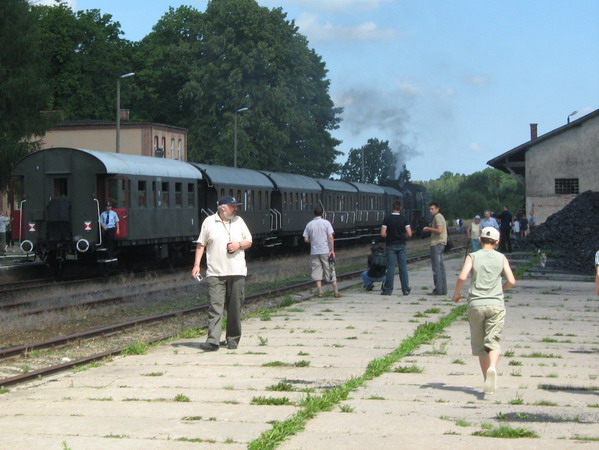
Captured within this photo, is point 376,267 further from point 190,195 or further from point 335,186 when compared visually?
point 335,186

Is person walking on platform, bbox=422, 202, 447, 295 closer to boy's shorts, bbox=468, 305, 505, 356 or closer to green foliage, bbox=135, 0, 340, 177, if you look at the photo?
boy's shorts, bbox=468, 305, 505, 356

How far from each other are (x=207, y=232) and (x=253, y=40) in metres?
58.8

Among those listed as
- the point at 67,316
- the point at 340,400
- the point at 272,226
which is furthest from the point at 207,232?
the point at 272,226

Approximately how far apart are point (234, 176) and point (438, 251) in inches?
624

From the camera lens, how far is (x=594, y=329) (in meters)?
14.5

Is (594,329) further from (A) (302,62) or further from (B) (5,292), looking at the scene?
(A) (302,62)

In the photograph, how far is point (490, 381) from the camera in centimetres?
891

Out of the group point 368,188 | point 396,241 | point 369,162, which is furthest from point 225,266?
point 369,162

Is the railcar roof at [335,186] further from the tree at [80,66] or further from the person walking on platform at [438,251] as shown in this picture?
the tree at [80,66]

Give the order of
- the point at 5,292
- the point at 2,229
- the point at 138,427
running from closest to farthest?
the point at 138,427 → the point at 5,292 → the point at 2,229

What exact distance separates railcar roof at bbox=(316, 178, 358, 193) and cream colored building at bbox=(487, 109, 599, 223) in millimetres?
8128

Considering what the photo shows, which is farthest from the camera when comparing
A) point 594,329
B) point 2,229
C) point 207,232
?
point 2,229

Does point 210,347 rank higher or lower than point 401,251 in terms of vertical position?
lower

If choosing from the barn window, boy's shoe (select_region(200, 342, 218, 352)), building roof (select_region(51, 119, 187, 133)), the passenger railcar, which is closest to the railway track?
boy's shoe (select_region(200, 342, 218, 352))
